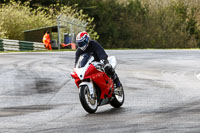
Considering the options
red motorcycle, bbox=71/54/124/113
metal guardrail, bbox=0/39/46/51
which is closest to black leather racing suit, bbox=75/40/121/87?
red motorcycle, bbox=71/54/124/113

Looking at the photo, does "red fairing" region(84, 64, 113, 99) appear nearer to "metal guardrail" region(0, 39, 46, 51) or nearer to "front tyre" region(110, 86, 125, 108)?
"front tyre" region(110, 86, 125, 108)

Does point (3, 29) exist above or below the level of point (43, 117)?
below

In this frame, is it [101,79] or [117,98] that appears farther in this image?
[117,98]

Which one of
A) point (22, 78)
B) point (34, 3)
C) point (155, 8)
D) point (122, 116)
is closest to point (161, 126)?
point (122, 116)

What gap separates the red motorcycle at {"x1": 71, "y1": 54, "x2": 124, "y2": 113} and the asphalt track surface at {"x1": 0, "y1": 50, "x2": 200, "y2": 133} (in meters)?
0.24

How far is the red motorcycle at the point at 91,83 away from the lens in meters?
9.00

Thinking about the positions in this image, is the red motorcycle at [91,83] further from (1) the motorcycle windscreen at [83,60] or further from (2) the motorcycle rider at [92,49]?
(2) the motorcycle rider at [92,49]

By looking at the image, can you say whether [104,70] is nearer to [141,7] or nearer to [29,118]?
[29,118]

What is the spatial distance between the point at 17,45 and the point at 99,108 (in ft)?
100

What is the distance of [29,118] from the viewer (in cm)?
877

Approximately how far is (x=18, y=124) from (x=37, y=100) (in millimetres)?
3772

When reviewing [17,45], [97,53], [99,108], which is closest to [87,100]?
[97,53]

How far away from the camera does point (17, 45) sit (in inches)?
1567

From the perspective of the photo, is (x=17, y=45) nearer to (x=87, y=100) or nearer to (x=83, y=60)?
(x=83, y=60)
